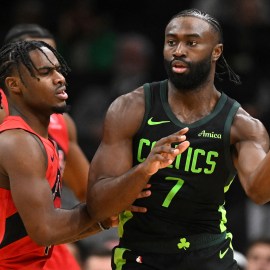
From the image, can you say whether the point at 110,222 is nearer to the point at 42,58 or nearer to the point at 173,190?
the point at 173,190

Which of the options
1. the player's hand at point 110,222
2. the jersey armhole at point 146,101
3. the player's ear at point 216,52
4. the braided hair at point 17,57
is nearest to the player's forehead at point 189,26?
the player's ear at point 216,52

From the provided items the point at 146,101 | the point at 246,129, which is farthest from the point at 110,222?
the point at 246,129

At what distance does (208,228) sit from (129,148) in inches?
27.0

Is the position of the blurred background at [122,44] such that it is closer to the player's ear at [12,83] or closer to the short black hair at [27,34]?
the short black hair at [27,34]

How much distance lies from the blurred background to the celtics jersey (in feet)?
14.0

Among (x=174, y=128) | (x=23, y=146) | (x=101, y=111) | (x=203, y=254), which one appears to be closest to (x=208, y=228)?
(x=203, y=254)

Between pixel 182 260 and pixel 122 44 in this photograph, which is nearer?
pixel 182 260

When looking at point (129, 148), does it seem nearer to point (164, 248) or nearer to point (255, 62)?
point (164, 248)

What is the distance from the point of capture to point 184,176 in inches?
202

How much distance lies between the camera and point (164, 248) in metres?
5.16

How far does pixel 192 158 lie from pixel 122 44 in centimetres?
601

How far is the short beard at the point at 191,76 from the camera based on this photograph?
5.10 metres

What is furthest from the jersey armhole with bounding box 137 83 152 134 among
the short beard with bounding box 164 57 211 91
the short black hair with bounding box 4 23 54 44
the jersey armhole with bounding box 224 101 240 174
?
the short black hair with bounding box 4 23 54 44

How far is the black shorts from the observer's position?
514 centimetres
